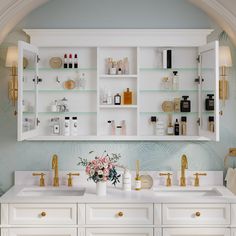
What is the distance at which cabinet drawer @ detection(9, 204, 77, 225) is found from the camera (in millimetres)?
4070

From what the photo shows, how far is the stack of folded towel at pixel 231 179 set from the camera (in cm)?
439

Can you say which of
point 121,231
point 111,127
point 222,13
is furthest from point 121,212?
point 222,13

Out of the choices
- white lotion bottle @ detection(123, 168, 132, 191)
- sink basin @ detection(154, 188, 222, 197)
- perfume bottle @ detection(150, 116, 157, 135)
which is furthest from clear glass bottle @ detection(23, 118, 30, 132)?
sink basin @ detection(154, 188, 222, 197)

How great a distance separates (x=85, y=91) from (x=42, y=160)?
0.75m

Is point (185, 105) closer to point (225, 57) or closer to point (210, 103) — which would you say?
point (210, 103)

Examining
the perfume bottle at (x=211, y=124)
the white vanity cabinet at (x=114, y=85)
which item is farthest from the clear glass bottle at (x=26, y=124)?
the perfume bottle at (x=211, y=124)

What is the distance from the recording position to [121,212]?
406 cm

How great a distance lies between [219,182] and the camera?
15.2ft

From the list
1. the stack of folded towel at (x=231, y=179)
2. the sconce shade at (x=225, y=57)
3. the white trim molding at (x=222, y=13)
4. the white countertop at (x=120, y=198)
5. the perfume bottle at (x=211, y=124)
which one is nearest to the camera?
the white countertop at (x=120, y=198)

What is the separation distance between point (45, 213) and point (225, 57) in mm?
2086

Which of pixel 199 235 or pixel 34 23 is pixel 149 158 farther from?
pixel 34 23

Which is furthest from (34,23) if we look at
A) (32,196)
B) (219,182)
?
(219,182)

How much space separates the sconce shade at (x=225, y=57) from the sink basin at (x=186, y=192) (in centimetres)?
113

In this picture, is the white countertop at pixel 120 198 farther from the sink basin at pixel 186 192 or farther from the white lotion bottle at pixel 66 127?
the white lotion bottle at pixel 66 127
